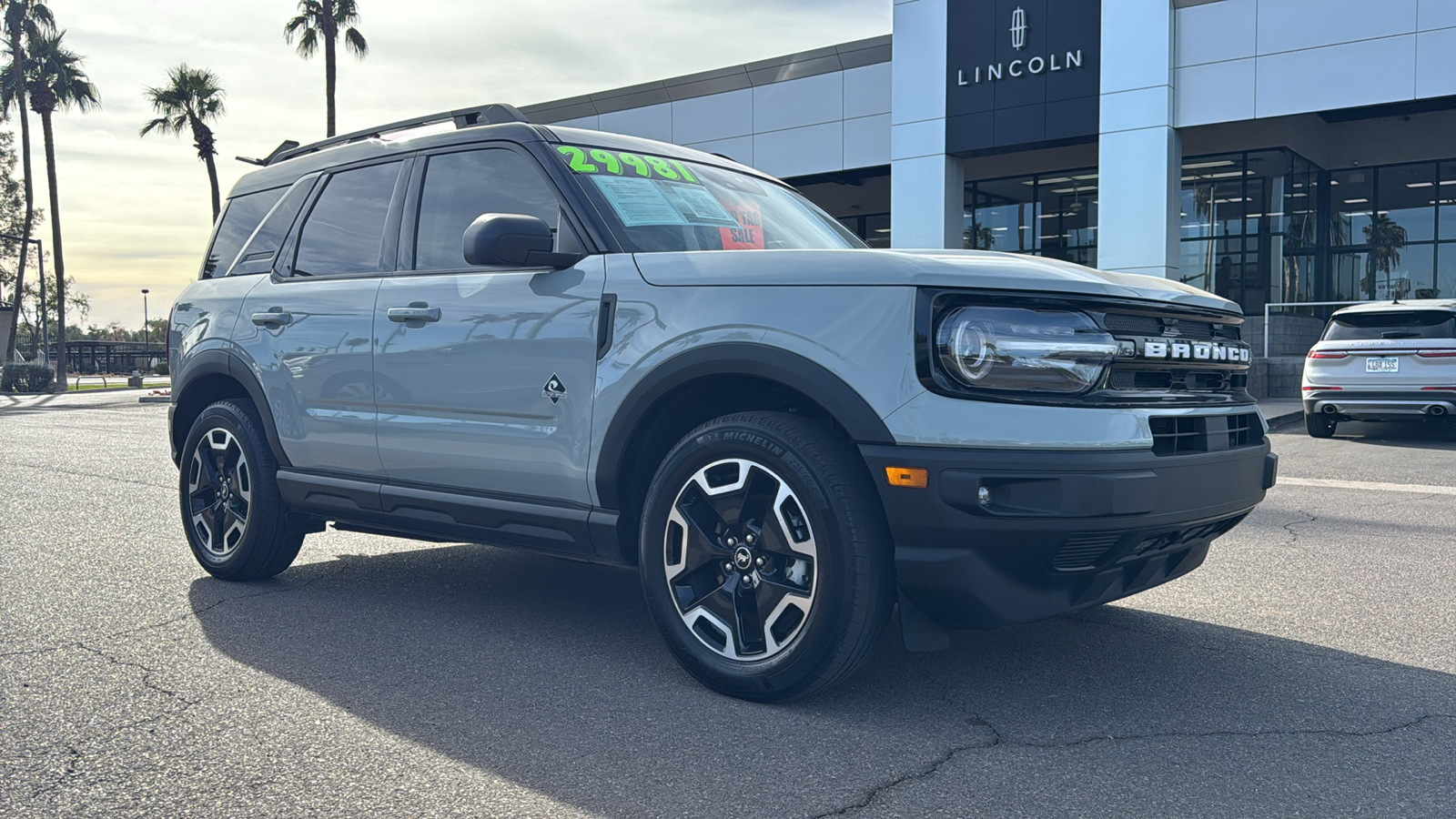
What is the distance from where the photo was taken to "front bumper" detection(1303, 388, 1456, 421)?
1190 cm

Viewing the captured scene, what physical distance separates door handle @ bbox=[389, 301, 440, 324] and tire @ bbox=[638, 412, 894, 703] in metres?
1.20

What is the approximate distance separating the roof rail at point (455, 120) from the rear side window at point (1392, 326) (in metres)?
10.8

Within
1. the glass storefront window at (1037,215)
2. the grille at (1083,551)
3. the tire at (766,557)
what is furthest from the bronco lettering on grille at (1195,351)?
the glass storefront window at (1037,215)

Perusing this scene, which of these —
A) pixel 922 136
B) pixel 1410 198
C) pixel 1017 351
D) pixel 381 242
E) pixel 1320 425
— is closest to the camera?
pixel 1017 351

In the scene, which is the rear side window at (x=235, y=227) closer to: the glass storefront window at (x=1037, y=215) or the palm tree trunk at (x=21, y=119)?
the glass storefront window at (x=1037, y=215)

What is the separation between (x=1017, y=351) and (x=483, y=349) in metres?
1.90

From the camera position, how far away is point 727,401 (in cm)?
366

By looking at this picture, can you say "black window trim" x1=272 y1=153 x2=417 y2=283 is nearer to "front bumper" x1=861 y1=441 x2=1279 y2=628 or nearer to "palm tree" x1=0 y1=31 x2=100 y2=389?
"front bumper" x1=861 y1=441 x2=1279 y2=628

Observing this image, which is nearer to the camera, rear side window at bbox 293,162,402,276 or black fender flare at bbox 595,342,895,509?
black fender flare at bbox 595,342,895,509

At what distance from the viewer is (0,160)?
55.9 metres

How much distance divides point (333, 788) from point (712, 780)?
0.92 m

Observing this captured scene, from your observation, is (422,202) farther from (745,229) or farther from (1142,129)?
(1142,129)

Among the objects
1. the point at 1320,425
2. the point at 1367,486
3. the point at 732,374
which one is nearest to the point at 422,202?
Answer: the point at 732,374

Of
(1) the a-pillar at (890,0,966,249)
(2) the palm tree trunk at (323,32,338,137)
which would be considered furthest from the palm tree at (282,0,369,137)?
(1) the a-pillar at (890,0,966,249)
